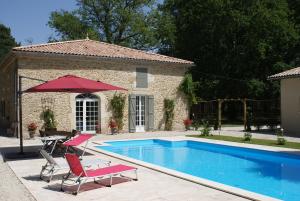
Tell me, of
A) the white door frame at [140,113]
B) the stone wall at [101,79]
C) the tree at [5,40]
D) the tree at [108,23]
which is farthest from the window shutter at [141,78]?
the tree at [5,40]

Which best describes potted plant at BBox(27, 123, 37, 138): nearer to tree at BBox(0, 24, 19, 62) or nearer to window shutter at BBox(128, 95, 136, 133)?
window shutter at BBox(128, 95, 136, 133)

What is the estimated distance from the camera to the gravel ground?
264 inches

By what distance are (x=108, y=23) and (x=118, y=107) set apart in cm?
2182

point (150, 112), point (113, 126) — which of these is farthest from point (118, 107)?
point (150, 112)

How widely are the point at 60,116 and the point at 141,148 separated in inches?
204

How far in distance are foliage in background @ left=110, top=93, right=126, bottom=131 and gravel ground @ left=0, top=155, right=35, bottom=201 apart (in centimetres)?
1114

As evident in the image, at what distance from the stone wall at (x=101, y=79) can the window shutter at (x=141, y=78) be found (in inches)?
9.2

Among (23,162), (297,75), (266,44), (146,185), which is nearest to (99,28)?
(266,44)

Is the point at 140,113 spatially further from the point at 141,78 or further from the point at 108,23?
the point at 108,23

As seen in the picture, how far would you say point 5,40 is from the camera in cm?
5228

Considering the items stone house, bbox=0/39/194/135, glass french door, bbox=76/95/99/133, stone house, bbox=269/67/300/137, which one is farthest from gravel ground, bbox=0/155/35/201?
stone house, bbox=269/67/300/137

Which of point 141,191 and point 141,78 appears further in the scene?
point 141,78

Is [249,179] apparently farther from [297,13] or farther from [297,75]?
[297,13]

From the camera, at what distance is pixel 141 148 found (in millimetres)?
16219
